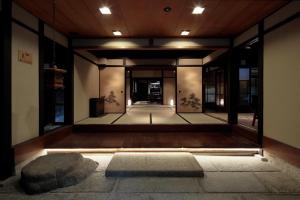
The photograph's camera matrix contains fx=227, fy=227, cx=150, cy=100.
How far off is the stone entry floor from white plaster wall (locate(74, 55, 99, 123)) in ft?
10.6

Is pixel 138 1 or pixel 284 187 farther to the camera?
pixel 138 1

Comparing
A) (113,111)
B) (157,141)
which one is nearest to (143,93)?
(113,111)

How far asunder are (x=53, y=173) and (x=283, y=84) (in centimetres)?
355

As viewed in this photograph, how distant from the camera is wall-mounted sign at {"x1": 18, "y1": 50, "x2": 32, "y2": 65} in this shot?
352 centimetres

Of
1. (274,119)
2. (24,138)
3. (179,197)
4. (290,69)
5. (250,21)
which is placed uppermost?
(250,21)

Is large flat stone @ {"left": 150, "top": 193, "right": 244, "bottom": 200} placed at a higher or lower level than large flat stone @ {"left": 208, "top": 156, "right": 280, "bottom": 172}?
lower

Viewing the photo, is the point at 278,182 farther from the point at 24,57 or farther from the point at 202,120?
the point at 24,57

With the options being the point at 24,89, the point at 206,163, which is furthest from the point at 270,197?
the point at 24,89

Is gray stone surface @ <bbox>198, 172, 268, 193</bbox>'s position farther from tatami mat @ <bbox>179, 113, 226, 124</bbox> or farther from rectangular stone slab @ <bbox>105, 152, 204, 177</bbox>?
tatami mat @ <bbox>179, 113, 226, 124</bbox>

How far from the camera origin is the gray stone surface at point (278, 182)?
2764 millimetres

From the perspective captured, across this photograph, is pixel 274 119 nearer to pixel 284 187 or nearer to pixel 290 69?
pixel 290 69

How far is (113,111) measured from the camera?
9438 mm

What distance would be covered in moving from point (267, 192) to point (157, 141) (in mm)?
2253

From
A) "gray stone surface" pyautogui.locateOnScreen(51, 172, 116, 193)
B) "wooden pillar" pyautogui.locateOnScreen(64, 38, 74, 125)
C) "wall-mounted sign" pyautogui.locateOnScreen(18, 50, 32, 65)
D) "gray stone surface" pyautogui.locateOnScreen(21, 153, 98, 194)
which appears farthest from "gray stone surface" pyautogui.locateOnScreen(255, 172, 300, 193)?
"wooden pillar" pyautogui.locateOnScreen(64, 38, 74, 125)
